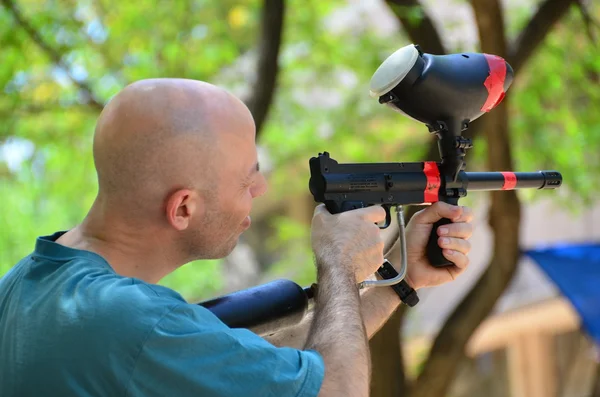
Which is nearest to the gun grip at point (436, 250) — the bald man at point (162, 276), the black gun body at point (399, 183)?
the black gun body at point (399, 183)

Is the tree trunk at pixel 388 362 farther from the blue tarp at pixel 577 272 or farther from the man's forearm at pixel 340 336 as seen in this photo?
the man's forearm at pixel 340 336

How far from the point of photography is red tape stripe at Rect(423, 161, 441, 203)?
2.00m

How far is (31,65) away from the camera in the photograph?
498 centimetres

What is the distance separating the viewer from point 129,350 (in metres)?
1.31

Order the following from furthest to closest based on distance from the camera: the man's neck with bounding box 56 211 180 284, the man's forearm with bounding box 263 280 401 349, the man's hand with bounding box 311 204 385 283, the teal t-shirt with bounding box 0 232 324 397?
the man's forearm with bounding box 263 280 401 349, the man's hand with bounding box 311 204 385 283, the man's neck with bounding box 56 211 180 284, the teal t-shirt with bounding box 0 232 324 397

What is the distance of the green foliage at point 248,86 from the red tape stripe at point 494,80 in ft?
6.78

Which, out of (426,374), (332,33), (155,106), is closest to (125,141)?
(155,106)

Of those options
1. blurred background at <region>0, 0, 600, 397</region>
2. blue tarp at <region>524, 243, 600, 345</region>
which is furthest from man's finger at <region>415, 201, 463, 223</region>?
blue tarp at <region>524, 243, 600, 345</region>

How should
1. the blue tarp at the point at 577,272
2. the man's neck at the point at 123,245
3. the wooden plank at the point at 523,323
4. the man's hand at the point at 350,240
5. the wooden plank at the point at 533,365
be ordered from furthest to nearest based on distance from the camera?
1. the wooden plank at the point at 533,365
2. the wooden plank at the point at 523,323
3. the blue tarp at the point at 577,272
4. the man's hand at the point at 350,240
5. the man's neck at the point at 123,245

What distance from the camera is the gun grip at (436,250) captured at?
2.05m

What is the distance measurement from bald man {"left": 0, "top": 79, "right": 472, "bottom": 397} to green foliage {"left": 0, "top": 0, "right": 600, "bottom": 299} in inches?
104

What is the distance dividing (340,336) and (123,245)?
460 millimetres

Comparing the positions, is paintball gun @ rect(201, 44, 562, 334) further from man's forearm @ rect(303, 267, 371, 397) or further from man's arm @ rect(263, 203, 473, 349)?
man's forearm @ rect(303, 267, 371, 397)

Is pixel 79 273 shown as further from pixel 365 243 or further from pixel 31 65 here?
pixel 31 65
